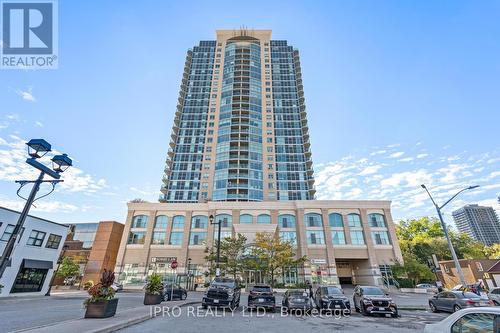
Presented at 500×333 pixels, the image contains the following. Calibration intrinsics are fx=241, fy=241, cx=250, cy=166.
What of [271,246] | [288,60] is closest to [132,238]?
[271,246]

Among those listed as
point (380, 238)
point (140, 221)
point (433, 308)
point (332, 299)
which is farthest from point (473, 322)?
point (140, 221)

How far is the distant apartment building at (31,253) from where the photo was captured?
25.0m

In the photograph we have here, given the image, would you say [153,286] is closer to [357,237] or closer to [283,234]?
[283,234]

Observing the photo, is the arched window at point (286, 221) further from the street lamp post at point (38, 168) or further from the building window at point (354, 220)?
the street lamp post at point (38, 168)

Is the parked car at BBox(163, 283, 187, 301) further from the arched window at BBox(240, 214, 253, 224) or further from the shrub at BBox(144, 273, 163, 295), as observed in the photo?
the arched window at BBox(240, 214, 253, 224)

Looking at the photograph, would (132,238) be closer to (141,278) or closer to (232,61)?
(141,278)

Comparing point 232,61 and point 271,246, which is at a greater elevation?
point 232,61

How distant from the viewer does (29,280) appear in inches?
1086

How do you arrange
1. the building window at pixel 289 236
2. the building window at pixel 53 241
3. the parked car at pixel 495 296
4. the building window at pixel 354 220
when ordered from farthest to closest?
the building window at pixel 354 220, the building window at pixel 289 236, the building window at pixel 53 241, the parked car at pixel 495 296

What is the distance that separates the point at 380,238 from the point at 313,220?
12.1m

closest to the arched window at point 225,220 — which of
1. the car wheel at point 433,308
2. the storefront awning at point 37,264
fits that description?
the storefront awning at point 37,264

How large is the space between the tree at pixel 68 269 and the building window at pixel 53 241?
1778 cm

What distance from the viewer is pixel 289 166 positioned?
223 ft

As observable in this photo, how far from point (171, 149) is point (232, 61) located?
37514 mm
